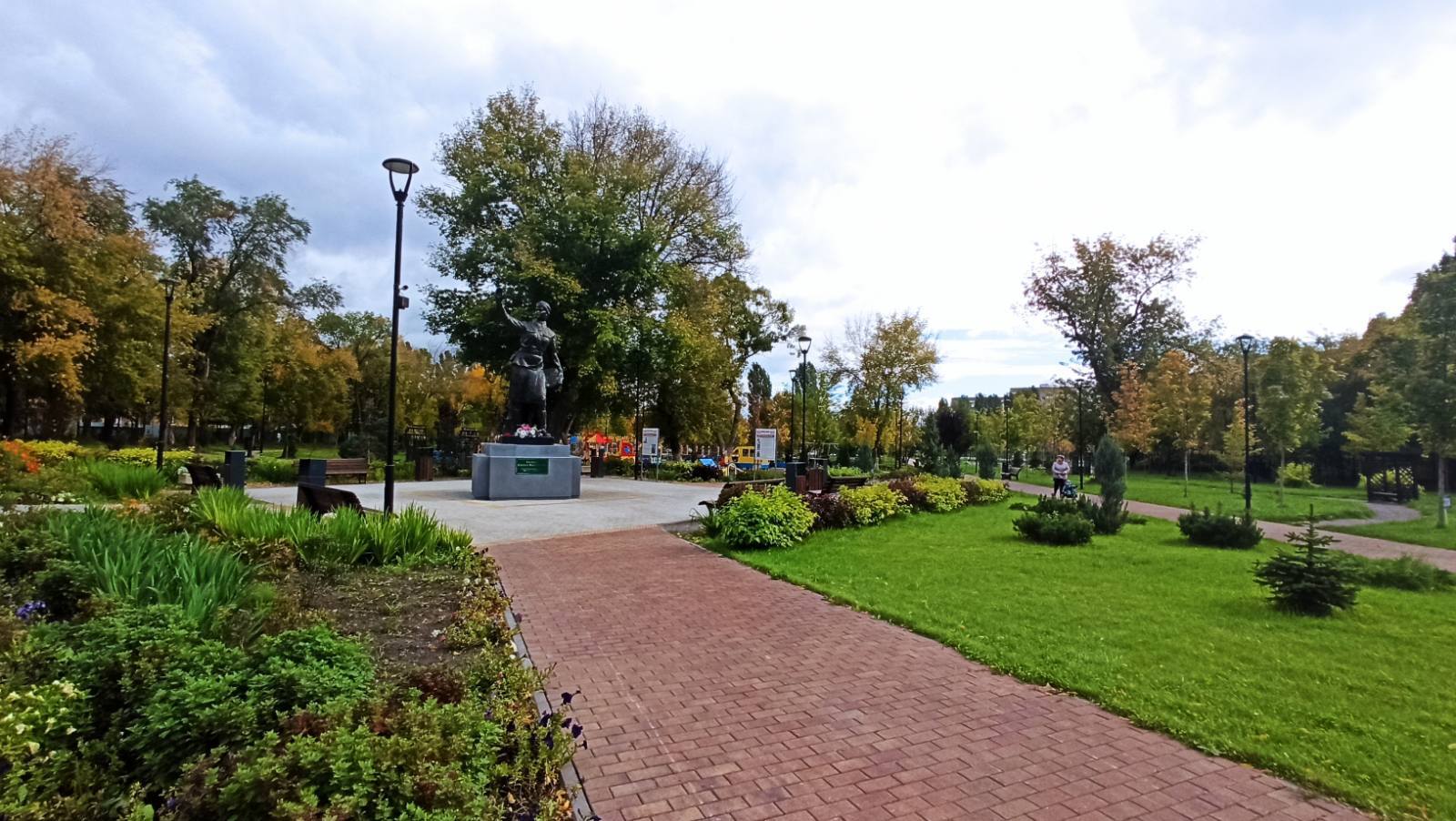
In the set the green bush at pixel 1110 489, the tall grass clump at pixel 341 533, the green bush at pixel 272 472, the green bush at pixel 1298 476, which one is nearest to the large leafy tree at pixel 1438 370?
the green bush at pixel 1110 489

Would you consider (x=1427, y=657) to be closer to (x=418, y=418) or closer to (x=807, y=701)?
(x=807, y=701)

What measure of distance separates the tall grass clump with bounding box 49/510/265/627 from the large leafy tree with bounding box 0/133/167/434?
2424 centimetres

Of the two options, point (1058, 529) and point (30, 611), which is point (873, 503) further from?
point (30, 611)

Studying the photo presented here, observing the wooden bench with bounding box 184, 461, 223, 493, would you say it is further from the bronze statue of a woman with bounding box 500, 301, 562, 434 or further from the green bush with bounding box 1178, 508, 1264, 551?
the green bush with bounding box 1178, 508, 1264, 551

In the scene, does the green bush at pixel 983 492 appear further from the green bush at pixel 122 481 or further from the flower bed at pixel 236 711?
the green bush at pixel 122 481

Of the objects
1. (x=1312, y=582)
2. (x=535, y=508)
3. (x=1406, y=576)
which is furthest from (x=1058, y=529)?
(x=535, y=508)

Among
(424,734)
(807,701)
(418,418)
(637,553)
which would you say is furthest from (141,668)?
(418,418)

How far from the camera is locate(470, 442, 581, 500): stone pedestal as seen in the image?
56.7 feet

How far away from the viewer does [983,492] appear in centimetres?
1902

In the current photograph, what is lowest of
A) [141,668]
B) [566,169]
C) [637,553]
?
[637,553]

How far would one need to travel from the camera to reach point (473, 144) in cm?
2991

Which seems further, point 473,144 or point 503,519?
point 473,144

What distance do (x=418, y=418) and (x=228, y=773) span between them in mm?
53149

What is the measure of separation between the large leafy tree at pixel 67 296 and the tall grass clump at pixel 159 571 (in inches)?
954
